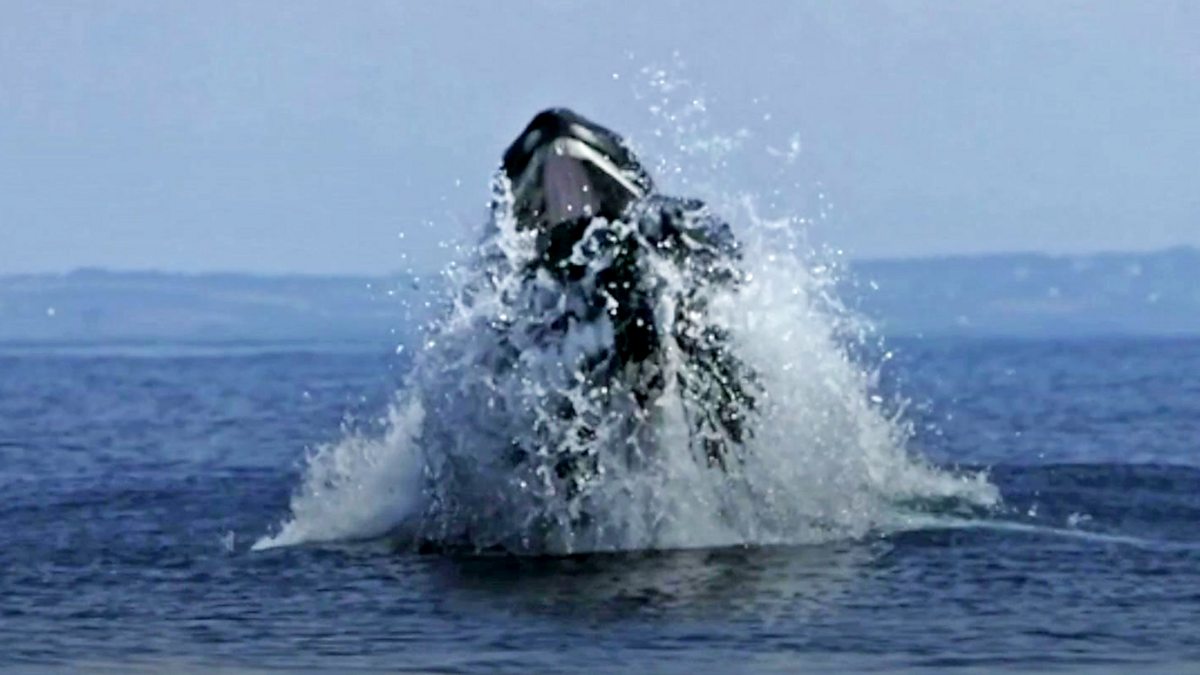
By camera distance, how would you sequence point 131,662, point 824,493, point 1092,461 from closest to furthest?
point 131,662
point 824,493
point 1092,461

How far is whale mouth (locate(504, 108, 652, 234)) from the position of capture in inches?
845

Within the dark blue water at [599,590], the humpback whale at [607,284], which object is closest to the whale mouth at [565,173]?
the humpback whale at [607,284]

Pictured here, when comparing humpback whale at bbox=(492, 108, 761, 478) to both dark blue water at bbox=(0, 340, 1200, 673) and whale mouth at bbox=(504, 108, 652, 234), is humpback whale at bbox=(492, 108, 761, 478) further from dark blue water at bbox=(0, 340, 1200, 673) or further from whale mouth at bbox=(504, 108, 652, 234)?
dark blue water at bbox=(0, 340, 1200, 673)

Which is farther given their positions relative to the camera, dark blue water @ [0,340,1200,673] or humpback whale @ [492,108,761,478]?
humpback whale @ [492,108,761,478]

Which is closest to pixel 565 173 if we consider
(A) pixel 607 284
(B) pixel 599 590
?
(A) pixel 607 284

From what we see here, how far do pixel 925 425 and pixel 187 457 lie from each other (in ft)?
35.8

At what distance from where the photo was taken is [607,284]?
21.6 meters

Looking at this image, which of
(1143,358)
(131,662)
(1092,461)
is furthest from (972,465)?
(1143,358)

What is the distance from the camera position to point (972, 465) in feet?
103

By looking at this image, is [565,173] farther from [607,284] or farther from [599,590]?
[599,590]

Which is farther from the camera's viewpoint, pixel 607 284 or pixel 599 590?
pixel 607 284

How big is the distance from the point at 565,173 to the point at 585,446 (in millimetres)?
2079

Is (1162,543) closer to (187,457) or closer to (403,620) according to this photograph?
(403,620)

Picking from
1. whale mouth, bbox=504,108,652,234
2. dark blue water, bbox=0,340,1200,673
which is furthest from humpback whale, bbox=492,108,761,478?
dark blue water, bbox=0,340,1200,673
